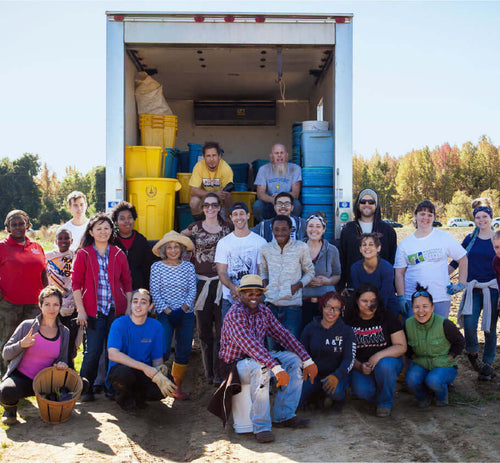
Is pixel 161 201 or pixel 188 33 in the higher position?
pixel 188 33

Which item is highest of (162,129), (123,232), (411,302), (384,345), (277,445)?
(162,129)

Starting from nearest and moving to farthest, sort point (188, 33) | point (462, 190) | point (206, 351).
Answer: point (206, 351) < point (188, 33) < point (462, 190)

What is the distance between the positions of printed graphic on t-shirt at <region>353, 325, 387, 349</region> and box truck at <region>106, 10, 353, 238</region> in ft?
4.97

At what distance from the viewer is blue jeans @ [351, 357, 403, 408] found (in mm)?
5027

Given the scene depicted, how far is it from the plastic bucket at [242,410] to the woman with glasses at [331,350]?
654 millimetres

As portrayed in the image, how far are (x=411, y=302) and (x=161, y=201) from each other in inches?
118

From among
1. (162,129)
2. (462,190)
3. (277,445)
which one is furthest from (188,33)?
(462,190)

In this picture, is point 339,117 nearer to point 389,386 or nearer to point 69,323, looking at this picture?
point 389,386

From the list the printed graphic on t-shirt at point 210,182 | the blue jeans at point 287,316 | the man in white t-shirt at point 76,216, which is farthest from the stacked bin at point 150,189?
the blue jeans at point 287,316

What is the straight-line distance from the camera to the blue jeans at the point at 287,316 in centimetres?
538

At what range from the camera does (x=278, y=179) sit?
6.87 meters

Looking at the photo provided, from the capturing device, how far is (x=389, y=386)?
5027 millimetres

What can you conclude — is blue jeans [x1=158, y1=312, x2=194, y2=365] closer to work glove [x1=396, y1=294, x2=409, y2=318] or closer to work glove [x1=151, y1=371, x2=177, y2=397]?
work glove [x1=151, y1=371, x2=177, y2=397]

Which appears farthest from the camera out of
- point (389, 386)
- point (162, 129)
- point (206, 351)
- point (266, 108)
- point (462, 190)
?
point (462, 190)
